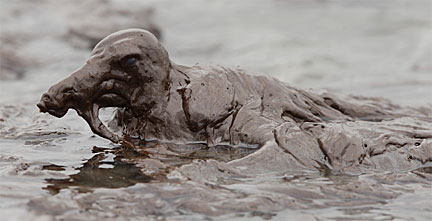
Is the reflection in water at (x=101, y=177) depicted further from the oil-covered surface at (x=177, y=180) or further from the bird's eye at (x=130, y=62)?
the bird's eye at (x=130, y=62)

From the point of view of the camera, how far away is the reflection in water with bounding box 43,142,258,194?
3.02 metres

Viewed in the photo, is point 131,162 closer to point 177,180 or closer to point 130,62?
point 177,180

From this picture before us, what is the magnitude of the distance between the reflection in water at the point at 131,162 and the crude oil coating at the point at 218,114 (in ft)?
0.36

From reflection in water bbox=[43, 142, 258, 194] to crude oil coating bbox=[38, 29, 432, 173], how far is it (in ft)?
0.36

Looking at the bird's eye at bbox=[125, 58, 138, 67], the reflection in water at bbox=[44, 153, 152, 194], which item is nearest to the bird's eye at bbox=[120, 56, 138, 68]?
the bird's eye at bbox=[125, 58, 138, 67]

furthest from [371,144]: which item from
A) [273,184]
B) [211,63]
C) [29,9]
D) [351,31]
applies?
[29,9]

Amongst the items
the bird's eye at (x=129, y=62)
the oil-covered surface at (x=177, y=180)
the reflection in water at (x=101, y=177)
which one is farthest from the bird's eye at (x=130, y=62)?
the reflection in water at (x=101, y=177)

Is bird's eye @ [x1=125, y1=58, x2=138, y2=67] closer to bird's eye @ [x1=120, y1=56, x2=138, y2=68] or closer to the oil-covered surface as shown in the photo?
bird's eye @ [x1=120, y1=56, x2=138, y2=68]

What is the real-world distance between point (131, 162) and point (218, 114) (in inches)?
25.9

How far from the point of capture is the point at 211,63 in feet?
13.2

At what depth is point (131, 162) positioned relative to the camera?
335cm

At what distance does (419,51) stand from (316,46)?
1.69m

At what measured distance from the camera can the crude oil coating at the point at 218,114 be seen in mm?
3447

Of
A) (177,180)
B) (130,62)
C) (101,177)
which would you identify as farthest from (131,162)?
(130,62)
